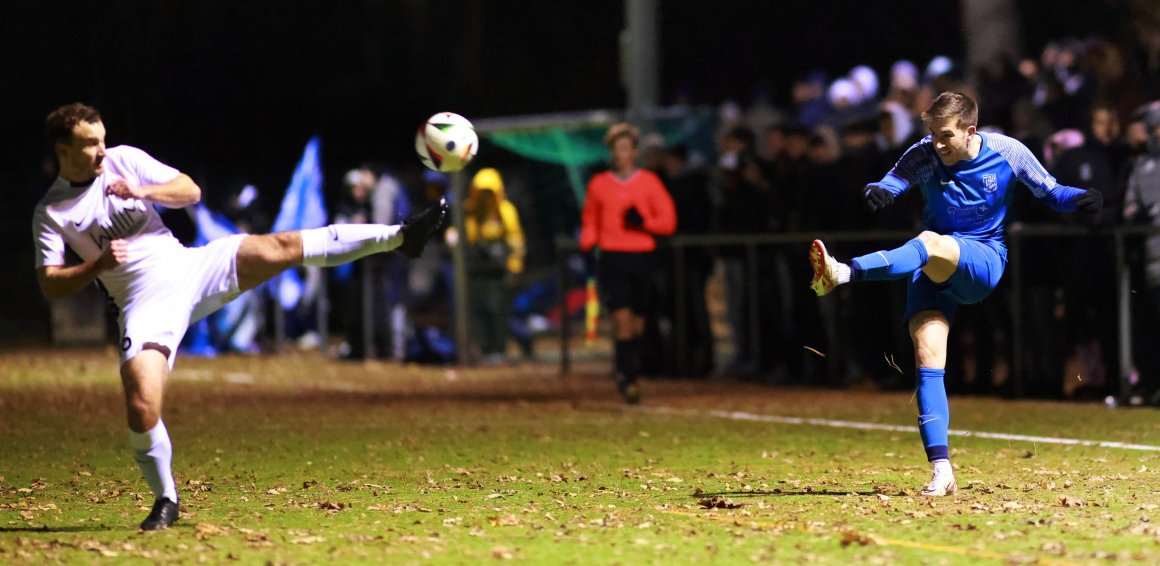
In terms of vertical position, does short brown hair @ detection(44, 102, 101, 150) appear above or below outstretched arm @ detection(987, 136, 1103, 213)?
above

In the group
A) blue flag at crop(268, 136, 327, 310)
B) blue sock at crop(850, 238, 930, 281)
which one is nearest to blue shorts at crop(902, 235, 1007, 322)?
blue sock at crop(850, 238, 930, 281)

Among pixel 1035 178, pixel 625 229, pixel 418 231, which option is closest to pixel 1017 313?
pixel 625 229

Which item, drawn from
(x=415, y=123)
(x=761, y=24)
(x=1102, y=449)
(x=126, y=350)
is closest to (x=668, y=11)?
(x=761, y=24)

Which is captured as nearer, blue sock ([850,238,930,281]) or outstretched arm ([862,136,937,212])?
blue sock ([850,238,930,281])

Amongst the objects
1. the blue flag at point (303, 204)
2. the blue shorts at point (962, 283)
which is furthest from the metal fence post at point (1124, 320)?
the blue flag at point (303, 204)

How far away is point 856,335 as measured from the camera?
673 inches

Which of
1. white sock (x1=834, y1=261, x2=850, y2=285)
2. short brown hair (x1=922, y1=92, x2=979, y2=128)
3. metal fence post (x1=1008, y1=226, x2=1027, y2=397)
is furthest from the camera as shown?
metal fence post (x1=1008, y1=226, x2=1027, y2=397)

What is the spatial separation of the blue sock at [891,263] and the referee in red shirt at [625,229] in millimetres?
6381

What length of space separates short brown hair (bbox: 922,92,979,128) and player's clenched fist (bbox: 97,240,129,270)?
3940 millimetres

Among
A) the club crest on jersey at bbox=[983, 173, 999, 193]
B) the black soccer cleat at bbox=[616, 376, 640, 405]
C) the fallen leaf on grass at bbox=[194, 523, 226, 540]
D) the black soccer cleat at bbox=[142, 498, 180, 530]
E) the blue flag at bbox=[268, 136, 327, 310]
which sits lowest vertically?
Result: the fallen leaf on grass at bbox=[194, 523, 226, 540]

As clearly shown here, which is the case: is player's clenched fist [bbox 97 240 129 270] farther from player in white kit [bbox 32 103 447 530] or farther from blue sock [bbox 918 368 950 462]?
blue sock [bbox 918 368 950 462]

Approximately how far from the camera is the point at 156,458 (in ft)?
27.8

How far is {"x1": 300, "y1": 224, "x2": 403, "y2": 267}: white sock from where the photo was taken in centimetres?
894

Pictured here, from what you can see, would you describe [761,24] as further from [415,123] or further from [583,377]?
[583,377]
